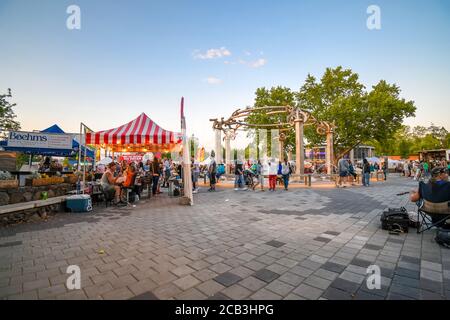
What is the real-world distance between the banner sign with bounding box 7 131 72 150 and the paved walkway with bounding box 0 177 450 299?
458 cm

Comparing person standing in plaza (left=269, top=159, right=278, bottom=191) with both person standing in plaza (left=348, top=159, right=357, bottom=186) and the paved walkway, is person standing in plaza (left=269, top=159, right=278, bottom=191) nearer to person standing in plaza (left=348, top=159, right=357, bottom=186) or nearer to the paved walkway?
person standing in plaza (left=348, top=159, right=357, bottom=186)

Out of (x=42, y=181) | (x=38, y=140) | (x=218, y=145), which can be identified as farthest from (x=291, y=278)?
(x=218, y=145)

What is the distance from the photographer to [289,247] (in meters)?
3.53

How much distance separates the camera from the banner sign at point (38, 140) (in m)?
7.75

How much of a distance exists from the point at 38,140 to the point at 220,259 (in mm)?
9518

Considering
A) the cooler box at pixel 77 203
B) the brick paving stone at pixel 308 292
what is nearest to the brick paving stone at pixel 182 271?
the brick paving stone at pixel 308 292

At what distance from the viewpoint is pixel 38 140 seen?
8172 mm

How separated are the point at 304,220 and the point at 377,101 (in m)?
23.1

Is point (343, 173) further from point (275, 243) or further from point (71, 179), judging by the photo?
point (71, 179)

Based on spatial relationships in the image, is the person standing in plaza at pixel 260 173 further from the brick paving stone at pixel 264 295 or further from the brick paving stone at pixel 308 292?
the brick paving stone at pixel 264 295

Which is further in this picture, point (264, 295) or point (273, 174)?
point (273, 174)

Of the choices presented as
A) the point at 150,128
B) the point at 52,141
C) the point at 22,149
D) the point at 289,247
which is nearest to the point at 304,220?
the point at 289,247

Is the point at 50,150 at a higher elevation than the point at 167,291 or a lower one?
higher
